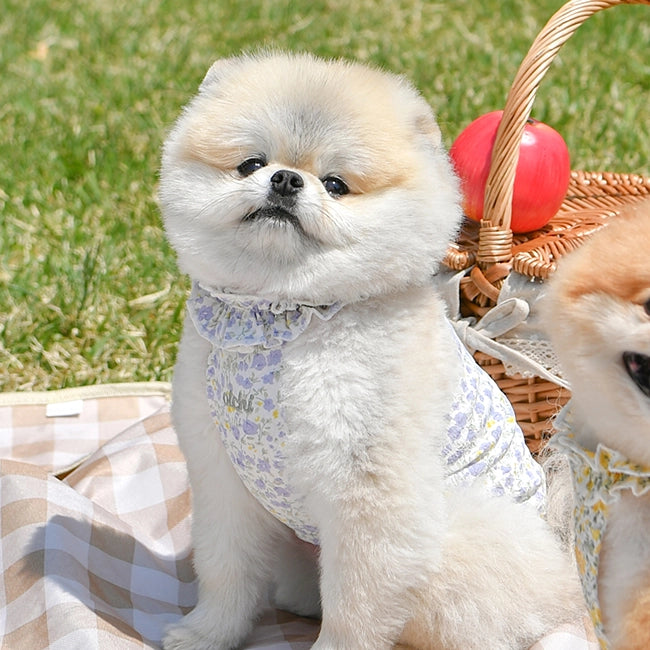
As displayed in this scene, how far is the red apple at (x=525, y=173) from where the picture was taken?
206 centimetres

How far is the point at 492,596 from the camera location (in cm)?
149

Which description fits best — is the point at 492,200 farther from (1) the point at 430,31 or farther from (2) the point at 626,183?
(1) the point at 430,31

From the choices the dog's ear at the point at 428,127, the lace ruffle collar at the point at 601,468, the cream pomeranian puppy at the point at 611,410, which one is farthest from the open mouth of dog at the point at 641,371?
the dog's ear at the point at 428,127

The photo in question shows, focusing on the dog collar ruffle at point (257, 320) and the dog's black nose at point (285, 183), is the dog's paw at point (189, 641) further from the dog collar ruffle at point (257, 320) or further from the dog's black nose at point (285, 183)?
the dog's black nose at point (285, 183)

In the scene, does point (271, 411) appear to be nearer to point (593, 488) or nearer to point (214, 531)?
point (214, 531)

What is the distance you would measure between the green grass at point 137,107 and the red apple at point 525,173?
0.59m

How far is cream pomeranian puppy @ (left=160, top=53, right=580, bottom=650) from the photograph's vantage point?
1.38 metres

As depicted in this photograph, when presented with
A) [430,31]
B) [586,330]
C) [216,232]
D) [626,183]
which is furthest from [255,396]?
[430,31]

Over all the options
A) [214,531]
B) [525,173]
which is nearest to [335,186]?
[214,531]

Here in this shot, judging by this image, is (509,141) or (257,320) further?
(509,141)

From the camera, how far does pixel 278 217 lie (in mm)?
1361

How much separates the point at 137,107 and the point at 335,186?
2.39 meters

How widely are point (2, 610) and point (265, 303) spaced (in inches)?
31.1

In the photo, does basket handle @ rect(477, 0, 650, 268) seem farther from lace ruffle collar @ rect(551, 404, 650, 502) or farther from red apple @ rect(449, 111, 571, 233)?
lace ruffle collar @ rect(551, 404, 650, 502)
